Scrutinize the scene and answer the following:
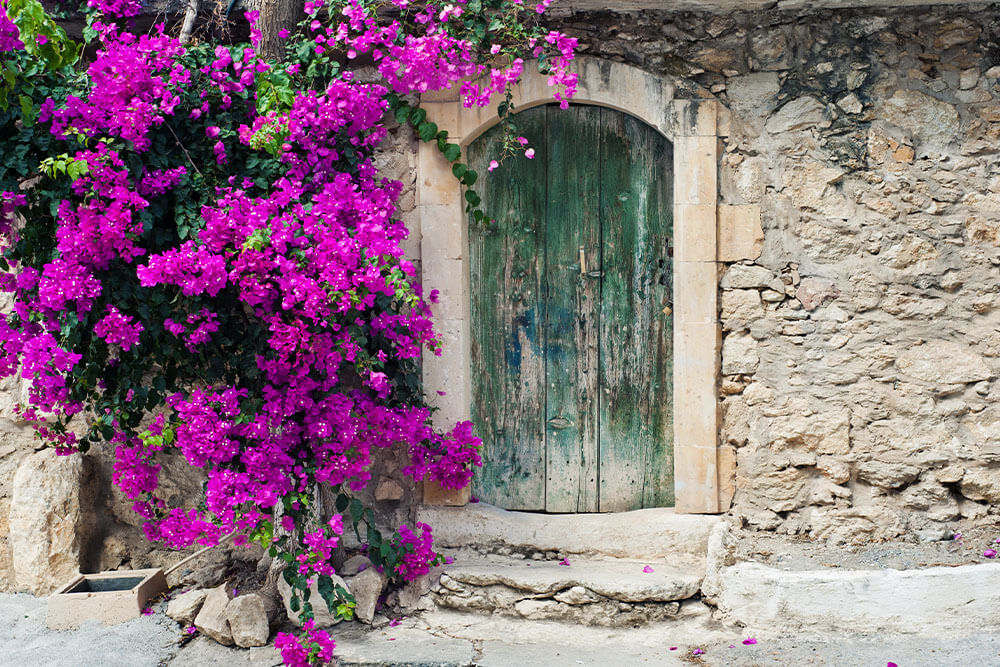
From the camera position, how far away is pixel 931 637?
3549mm

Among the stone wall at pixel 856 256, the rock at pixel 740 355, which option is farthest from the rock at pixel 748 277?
the rock at pixel 740 355

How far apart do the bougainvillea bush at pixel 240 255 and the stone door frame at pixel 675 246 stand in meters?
0.18

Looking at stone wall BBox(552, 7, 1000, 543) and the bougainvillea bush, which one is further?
stone wall BBox(552, 7, 1000, 543)

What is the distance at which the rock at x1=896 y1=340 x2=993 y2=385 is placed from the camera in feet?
12.8

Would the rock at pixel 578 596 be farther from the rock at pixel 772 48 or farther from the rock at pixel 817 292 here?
the rock at pixel 772 48

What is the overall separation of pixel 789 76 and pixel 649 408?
1619 millimetres

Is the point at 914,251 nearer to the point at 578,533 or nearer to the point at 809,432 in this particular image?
the point at 809,432


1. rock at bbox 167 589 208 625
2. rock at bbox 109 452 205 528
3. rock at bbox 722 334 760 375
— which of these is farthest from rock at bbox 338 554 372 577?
rock at bbox 722 334 760 375

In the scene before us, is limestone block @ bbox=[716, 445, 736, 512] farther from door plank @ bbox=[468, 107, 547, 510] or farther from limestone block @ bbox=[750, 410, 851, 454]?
door plank @ bbox=[468, 107, 547, 510]

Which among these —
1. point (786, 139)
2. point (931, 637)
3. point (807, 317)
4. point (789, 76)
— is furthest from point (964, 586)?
point (789, 76)

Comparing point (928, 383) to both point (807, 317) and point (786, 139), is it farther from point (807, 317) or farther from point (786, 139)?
point (786, 139)

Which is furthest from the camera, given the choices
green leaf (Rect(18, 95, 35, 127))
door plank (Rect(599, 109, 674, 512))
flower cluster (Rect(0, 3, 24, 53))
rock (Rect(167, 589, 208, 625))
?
door plank (Rect(599, 109, 674, 512))

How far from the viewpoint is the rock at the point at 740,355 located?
4.03m

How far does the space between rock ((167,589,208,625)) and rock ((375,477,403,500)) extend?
2.85ft
